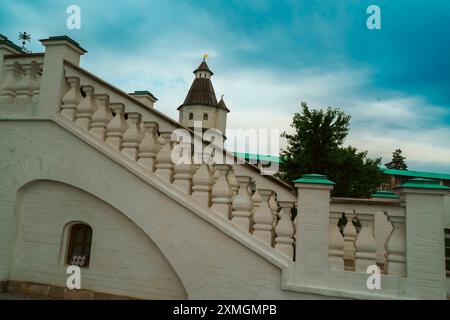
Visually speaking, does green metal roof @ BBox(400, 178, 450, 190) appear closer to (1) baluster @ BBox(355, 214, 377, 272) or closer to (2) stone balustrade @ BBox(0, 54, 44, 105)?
(1) baluster @ BBox(355, 214, 377, 272)

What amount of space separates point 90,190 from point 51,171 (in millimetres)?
784

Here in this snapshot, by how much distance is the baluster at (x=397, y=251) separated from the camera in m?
3.63

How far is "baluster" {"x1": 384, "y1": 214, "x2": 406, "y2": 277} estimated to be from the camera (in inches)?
143

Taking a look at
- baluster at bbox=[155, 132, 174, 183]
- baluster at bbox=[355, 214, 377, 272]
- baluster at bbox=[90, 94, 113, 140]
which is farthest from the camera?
baluster at bbox=[90, 94, 113, 140]

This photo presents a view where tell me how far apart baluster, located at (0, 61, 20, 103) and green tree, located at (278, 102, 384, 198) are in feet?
26.8

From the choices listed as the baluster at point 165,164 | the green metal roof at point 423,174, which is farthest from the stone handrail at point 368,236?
the green metal roof at point 423,174

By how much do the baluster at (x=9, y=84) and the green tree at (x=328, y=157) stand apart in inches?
321

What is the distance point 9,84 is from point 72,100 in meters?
1.30

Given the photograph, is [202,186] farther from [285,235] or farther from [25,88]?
[25,88]

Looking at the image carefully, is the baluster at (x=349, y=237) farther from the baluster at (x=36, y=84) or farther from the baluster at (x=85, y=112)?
the baluster at (x=36, y=84)

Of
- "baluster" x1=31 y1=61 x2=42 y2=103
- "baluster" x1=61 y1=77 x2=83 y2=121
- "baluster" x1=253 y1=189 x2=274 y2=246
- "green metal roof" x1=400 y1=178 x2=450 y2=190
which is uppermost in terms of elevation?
"baluster" x1=31 y1=61 x2=42 y2=103

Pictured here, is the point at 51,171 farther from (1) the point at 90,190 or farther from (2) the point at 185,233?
(2) the point at 185,233

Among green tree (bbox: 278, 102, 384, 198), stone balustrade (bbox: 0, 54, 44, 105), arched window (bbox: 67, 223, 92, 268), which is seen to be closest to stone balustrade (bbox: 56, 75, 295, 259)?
stone balustrade (bbox: 0, 54, 44, 105)
